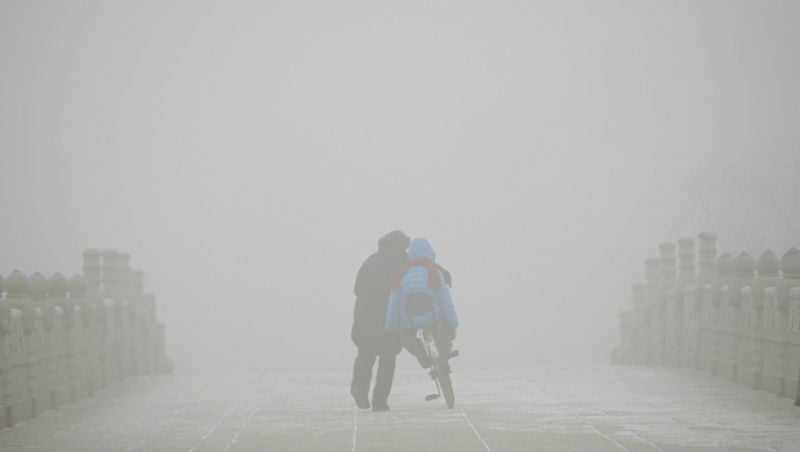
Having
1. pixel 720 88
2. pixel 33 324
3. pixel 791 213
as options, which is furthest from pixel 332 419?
pixel 720 88

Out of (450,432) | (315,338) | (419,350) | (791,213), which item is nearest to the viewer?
(450,432)

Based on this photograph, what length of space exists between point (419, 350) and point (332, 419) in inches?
59.2

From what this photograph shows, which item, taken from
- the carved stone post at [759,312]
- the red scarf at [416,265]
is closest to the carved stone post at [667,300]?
the carved stone post at [759,312]

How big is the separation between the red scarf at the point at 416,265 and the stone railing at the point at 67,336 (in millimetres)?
A: 3603

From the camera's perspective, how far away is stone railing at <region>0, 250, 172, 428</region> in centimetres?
1281

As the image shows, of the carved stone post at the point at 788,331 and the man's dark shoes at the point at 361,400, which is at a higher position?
the carved stone post at the point at 788,331

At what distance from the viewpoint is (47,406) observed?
13.8 m

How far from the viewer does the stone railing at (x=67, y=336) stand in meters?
12.8

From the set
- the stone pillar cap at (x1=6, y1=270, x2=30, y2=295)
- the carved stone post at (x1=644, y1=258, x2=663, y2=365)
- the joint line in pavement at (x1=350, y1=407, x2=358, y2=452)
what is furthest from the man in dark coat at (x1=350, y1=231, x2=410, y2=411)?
the carved stone post at (x1=644, y1=258, x2=663, y2=365)

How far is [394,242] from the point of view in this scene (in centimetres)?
1363

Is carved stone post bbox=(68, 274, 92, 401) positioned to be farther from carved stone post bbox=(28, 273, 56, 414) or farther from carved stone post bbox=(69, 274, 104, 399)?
carved stone post bbox=(28, 273, 56, 414)

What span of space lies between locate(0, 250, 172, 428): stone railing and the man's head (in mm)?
3541

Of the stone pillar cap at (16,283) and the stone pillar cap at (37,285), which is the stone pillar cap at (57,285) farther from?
the stone pillar cap at (16,283)

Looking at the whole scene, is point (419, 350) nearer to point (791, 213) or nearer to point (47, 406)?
point (47, 406)
